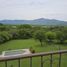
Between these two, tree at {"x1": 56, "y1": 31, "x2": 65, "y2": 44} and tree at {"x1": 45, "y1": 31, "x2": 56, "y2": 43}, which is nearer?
tree at {"x1": 56, "y1": 31, "x2": 65, "y2": 44}

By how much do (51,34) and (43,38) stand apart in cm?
173

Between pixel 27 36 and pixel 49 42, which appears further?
pixel 27 36

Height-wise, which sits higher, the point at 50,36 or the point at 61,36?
the point at 61,36

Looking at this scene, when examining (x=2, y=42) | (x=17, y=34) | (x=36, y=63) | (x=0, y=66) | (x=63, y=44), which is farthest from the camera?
(x=17, y=34)

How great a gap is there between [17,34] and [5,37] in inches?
225

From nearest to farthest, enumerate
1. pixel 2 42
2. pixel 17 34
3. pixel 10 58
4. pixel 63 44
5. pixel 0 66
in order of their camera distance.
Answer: pixel 10 58, pixel 0 66, pixel 63 44, pixel 2 42, pixel 17 34

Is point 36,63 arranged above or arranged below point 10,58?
below

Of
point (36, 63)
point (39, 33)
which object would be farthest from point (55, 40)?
point (36, 63)

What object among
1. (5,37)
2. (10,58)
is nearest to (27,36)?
(5,37)

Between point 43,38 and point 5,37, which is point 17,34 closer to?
point 5,37

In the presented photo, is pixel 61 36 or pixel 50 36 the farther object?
pixel 50 36

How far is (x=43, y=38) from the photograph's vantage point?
30750 mm

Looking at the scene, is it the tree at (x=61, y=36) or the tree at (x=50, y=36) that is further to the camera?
the tree at (x=50, y=36)

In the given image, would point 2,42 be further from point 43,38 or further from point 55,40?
point 55,40
